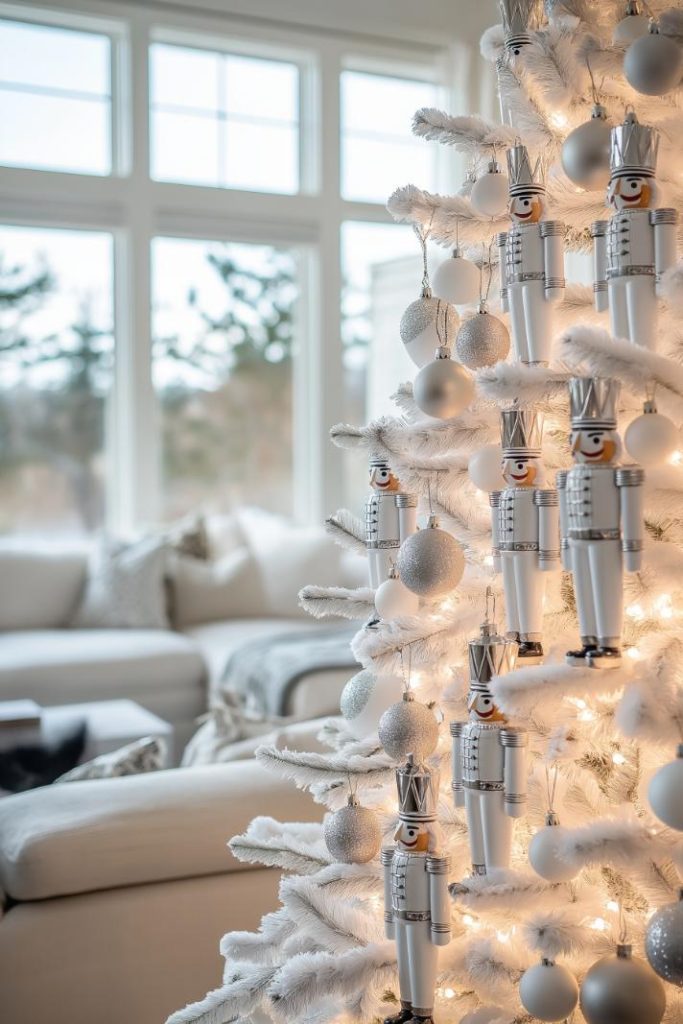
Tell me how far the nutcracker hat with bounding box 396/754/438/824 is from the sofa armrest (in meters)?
0.51

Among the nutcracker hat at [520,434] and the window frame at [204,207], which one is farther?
the window frame at [204,207]

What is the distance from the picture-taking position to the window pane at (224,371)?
5.54 metres

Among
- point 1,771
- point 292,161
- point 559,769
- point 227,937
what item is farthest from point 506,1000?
point 292,161

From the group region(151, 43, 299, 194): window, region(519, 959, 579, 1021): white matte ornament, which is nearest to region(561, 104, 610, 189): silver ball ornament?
region(519, 959, 579, 1021): white matte ornament

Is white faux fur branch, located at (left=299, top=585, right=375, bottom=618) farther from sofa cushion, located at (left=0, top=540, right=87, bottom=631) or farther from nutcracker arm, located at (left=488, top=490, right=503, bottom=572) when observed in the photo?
sofa cushion, located at (left=0, top=540, right=87, bottom=631)

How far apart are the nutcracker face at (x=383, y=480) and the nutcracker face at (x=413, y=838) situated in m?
0.44

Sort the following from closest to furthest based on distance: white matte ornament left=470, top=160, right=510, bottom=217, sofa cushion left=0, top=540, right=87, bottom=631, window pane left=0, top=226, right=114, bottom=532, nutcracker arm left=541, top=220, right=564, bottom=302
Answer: nutcracker arm left=541, top=220, right=564, bottom=302, white matte ornament left=470, top=160, right=510, bottom=217, sofa cushion left=0, top=540, right=87, bottom=631, window pane left=0, top=226, right=114, bottom=532

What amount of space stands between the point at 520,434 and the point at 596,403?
143 millimetres

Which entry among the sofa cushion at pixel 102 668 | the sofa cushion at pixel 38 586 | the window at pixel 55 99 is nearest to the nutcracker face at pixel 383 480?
the sofa cushion at pixel 102 668

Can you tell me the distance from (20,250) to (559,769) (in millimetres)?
4531

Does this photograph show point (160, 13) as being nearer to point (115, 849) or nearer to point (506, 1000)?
point (115, 849)

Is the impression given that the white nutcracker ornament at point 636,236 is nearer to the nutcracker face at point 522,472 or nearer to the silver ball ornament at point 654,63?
the silver ball ornament at point 654,63

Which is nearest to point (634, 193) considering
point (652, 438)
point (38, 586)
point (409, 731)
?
point (652, 438)

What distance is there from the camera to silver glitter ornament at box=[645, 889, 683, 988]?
3.59 ft
